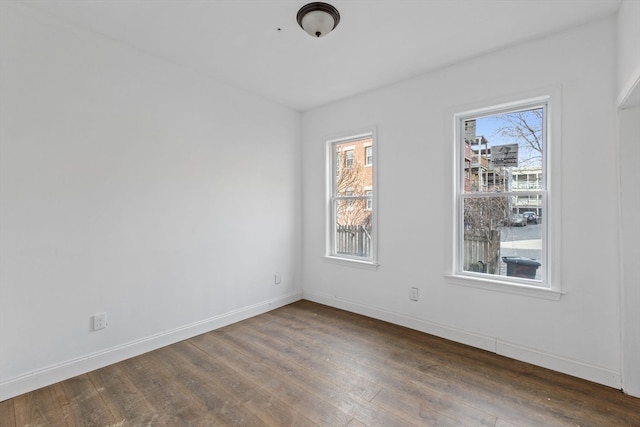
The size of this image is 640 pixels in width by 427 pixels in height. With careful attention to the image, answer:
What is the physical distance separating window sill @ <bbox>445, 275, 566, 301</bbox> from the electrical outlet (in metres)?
3.08

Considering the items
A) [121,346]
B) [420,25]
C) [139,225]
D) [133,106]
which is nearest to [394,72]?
[420,25]

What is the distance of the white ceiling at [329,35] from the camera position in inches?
83.3

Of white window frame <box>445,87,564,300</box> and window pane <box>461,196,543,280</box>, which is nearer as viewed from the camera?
white window frame <box>445,87,564,300</box>

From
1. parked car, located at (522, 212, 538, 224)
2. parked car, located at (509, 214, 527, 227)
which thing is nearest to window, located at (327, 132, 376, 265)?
parked car, located at (509, 214, 527, 227)

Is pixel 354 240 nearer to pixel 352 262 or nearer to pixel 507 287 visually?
pixel 352 262

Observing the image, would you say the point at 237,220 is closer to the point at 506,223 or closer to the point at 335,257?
the point at 335,257

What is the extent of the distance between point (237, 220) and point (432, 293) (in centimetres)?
227

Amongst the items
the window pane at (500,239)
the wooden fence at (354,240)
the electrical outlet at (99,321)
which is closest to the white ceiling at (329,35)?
the window pane at (500,239)

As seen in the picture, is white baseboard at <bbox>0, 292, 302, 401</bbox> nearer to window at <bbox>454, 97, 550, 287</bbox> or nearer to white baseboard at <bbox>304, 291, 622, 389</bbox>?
white baseboard at <bbox>304, 291, 622, 389</bbox>

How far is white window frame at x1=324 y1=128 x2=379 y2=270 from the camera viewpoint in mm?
3535

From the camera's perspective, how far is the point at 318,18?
2131 mm

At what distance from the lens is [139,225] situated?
270 cm

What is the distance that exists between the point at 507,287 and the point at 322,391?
1.80 metres

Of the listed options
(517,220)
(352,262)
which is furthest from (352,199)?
(517,220)
